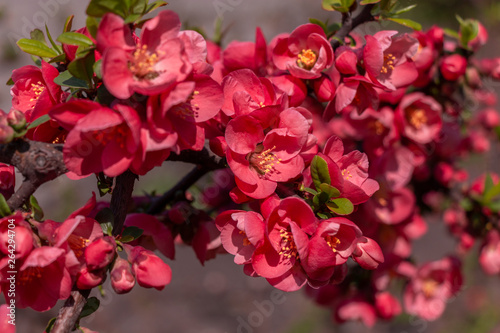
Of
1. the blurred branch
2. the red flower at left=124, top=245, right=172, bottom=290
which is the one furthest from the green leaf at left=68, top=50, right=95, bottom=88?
the red flower at left=124, top=245, right=172, bottom=290

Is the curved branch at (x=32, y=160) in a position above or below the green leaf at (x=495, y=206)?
above

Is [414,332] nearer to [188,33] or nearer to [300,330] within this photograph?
[300,330]

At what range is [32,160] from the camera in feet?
2.28

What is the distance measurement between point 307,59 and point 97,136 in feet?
1.63

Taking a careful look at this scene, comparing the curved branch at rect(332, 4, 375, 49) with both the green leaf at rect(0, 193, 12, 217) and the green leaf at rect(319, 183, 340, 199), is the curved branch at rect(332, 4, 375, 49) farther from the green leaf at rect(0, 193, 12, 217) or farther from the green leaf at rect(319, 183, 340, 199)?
the green leaf at rect(0, 193, 12, 217)

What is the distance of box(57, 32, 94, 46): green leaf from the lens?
726mm

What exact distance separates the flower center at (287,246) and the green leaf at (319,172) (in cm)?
10

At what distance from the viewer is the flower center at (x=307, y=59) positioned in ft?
3.14

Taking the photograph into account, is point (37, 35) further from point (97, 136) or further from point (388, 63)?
point (388, 63)

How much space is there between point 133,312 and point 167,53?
8.55 feet

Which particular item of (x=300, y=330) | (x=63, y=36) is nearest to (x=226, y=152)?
(x=63, y=36)

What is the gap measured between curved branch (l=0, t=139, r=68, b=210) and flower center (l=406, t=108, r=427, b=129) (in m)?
1.03

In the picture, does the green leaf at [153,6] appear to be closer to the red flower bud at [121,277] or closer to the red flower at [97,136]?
the red flower at [97,136]

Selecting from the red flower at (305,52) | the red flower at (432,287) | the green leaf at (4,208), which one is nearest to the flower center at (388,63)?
the red flower at (305,52)
